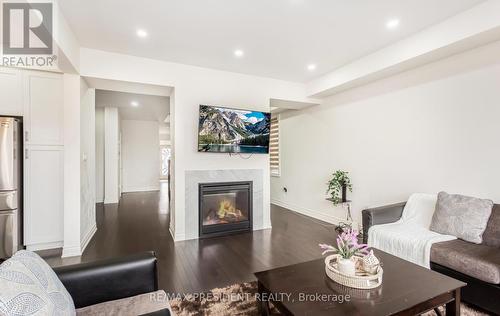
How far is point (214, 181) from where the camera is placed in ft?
12.9

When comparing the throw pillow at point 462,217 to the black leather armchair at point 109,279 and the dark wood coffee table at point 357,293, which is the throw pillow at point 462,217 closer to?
the dark wood coffee table at point 357,293

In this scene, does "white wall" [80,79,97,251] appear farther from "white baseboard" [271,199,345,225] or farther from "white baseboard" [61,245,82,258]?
"white baseboard" [271,199,345,225]

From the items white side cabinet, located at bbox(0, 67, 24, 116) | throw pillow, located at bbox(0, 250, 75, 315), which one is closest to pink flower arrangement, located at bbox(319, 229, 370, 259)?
throw pillow, located at bbox(0, 250, 75, 315)

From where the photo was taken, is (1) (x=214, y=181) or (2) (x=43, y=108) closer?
(2) (x=43, y=108)

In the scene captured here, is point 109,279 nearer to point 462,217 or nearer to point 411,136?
point 462,217

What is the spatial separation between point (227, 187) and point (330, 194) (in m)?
1.99

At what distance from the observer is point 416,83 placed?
10.7 ft

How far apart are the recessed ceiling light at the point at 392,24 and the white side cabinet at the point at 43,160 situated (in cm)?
410

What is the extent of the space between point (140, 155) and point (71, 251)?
602 cm

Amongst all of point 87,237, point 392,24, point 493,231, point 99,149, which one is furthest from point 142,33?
point 99,149

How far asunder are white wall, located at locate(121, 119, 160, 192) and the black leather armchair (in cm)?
782

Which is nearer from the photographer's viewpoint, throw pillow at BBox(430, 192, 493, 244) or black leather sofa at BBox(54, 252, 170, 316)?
black leather sofa at BBox(54, 252, 170, 316)

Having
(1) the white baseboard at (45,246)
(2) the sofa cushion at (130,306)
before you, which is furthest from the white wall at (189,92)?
(2) the sofa cushion at (130,306)

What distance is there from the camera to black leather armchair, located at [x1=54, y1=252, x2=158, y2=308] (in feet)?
4.57
